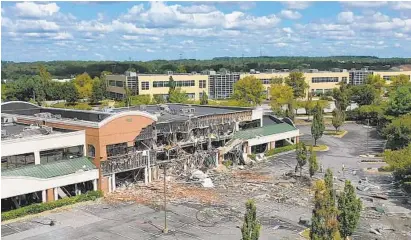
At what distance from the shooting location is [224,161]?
54250 millimetres

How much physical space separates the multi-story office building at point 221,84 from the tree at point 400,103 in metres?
55.2

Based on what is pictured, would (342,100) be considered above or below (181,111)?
below

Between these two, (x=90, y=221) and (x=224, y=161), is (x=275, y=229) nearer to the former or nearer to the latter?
(x=90, y=221)

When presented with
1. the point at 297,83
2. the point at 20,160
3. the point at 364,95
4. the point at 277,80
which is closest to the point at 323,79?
the point at 297,83

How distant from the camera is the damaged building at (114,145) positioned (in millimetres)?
39469

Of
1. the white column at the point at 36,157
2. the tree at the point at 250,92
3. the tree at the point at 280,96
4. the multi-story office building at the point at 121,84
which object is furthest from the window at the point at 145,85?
the white column at the point at 36,157

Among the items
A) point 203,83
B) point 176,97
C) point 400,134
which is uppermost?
point 203,83

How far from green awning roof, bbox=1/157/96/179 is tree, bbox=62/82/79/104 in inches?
2895

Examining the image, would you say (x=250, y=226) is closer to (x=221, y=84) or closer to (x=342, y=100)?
(x=342, y=100)

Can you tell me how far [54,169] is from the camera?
39906 mm

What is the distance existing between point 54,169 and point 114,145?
6597 millimetres

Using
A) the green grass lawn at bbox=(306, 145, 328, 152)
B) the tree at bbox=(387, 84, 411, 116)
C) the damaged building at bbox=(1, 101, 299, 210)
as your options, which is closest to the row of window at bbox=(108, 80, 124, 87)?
the damaged building at bbox=(1, 101, 299, 210)

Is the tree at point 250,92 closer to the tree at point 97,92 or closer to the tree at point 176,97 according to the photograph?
the tree at point 176,97

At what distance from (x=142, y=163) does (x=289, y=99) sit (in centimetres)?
5373
